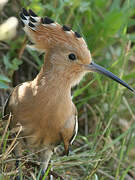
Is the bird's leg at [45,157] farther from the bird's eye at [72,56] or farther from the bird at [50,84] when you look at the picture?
the bird's eye at [72,56]

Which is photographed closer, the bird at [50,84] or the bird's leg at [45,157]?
the bird at [50,84]

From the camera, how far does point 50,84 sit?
2.38 metres

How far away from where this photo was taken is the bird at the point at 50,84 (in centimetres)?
235

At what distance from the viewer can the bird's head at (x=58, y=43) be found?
237 centimetres

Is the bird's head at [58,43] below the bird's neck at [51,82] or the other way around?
the other way around

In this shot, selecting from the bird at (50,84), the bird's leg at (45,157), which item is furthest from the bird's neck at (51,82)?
the bird's leg at (45,157)

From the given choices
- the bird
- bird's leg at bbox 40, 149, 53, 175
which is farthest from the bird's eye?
bird's leg at bbox 40, 149, 53, 175

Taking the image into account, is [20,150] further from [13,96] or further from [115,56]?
[115,56]

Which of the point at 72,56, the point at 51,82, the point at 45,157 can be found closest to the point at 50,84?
the point at 51,82

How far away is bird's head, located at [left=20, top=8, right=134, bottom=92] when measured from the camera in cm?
237

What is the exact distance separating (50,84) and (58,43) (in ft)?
0.80

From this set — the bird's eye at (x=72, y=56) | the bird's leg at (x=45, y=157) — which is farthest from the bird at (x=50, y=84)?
the bird's leg at (x=45, y=157)

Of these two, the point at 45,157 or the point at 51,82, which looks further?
the point at 45,157

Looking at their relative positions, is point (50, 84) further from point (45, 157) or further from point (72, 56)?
point (45, 157)
